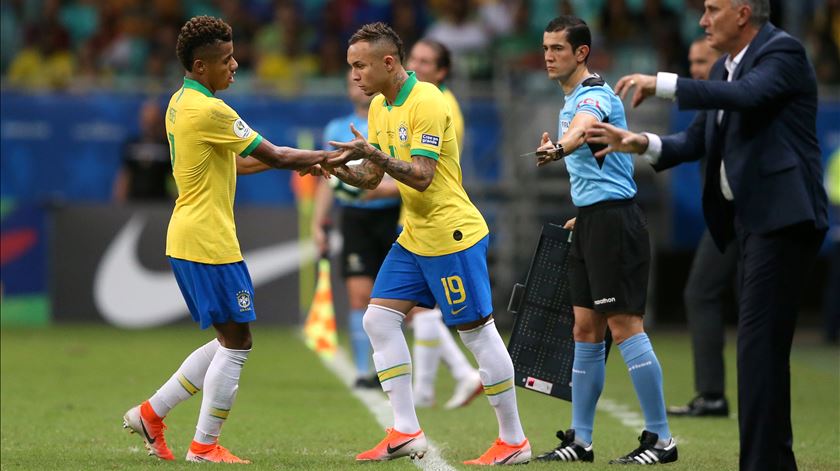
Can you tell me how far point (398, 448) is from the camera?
23.1 ft

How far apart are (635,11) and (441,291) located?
1276cm

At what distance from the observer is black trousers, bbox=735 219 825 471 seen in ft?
19.5

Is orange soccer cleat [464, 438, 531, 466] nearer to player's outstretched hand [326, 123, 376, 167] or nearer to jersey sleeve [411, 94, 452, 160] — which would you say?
jersey sleeve [411, 94, 452, 160]

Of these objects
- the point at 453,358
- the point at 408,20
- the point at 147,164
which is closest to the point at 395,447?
the point at 453,358

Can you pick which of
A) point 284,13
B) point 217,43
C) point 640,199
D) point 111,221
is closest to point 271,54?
point 284,13

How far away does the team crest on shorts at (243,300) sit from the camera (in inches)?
277

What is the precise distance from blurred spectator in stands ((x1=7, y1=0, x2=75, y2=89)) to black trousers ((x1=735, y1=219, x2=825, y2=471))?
1397 cm

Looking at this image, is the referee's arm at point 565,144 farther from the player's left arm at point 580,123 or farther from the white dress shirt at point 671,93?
the white dress shirt at point 671,93

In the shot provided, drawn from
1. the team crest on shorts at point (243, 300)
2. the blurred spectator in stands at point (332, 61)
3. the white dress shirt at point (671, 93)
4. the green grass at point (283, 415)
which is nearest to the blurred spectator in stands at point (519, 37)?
the blurred spectator in stands at point (332, 61)

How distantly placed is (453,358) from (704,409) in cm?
180

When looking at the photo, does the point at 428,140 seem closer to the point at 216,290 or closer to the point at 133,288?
the point at 216,290

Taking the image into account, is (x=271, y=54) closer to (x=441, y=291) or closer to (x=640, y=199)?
(x=640, y=199)

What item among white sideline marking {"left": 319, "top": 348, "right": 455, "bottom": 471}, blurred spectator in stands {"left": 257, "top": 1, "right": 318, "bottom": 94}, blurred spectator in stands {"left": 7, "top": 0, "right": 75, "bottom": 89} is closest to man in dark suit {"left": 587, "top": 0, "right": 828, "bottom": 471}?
white sideline marking {"left": 319, "top": 348, "right": 455, "bottom": 471}

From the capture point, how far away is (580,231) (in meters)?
7.25
